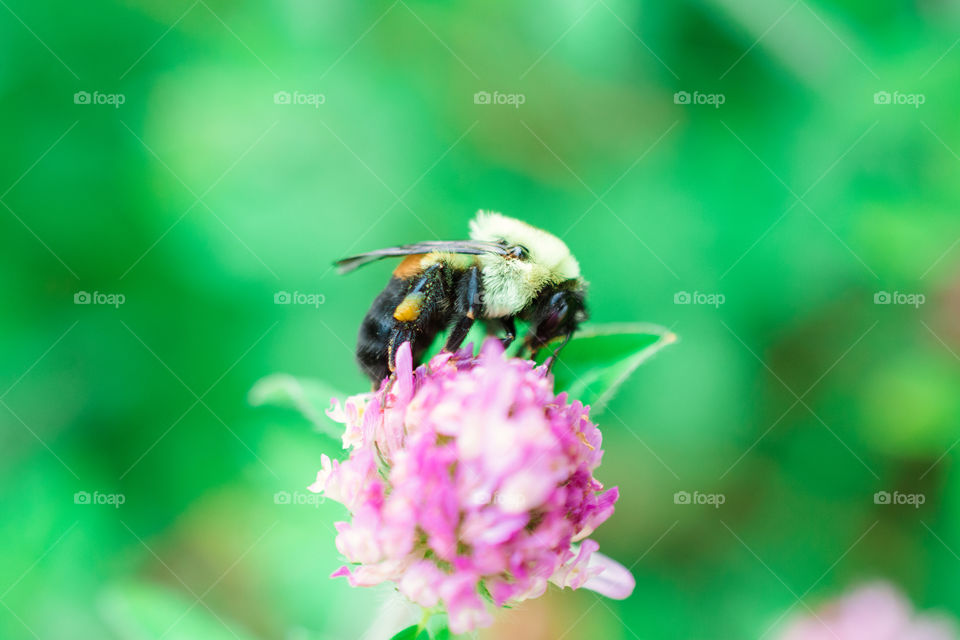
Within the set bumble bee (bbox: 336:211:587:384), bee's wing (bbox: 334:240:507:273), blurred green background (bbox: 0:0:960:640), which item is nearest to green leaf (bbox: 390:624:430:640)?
bumble bee (bbox: 336:211:587:384)

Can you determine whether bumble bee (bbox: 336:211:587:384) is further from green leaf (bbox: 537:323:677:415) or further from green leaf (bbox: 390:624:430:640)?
green leaf (bbox: 390:624:430:640)

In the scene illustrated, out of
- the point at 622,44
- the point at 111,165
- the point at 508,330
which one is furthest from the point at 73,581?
the point at 622,44

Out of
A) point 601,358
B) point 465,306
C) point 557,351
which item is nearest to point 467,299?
point 465,306

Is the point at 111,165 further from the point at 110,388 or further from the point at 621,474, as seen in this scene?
the point at 621,474

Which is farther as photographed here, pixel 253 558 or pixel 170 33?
pixel 170 33

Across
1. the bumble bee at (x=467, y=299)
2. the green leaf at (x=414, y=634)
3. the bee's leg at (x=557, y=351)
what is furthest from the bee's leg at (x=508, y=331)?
the green leaf at (x=414, y=634)

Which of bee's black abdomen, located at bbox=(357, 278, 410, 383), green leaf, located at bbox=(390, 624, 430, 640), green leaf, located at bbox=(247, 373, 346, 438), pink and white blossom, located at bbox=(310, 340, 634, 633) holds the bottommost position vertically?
green leaf, located at bbox=(390, 624, 430, 640)

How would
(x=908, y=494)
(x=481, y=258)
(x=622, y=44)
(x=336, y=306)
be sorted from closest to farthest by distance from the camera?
(x=481, y=258), (x=908, y=494), (x=336, y=306), (x=622, y=44)
